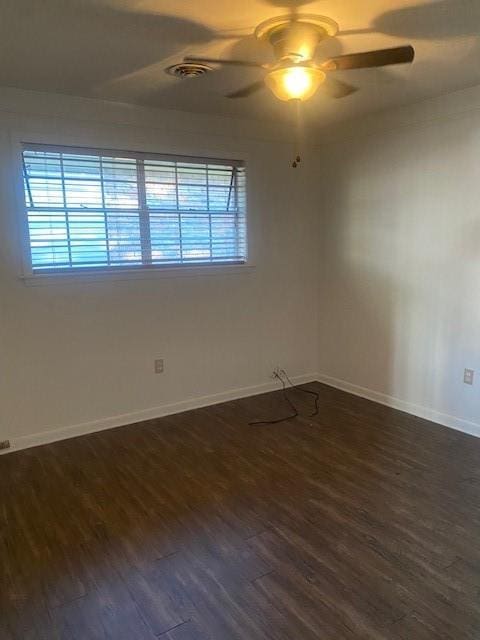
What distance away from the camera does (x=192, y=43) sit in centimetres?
227

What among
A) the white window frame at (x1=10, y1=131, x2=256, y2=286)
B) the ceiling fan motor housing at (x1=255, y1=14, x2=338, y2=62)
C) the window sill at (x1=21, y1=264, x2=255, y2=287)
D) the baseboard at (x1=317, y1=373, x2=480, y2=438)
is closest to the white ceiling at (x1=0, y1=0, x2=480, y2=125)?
the ceiling fan motor housing at (x1=255, y1=14, x2=338, y2=62)

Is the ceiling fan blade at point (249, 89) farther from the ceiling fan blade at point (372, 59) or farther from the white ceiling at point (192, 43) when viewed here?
the ceiling fan blade at point (372, 59)

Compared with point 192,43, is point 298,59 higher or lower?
lower

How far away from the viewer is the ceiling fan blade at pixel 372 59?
1850 millimetres

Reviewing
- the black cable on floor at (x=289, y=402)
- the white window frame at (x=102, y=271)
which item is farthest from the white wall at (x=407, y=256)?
the white window frame at (x=102, y=271)

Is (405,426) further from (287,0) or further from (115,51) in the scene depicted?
(115,51)

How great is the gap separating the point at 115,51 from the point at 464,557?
298cm

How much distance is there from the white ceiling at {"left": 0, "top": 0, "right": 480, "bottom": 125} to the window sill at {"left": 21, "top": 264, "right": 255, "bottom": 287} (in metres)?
1.21

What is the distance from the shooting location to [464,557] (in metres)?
2.09

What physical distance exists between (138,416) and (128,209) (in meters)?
1.64

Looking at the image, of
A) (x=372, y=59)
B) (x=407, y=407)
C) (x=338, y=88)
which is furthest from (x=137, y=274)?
(x=407, y=407)

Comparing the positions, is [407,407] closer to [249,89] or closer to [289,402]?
[289,402]

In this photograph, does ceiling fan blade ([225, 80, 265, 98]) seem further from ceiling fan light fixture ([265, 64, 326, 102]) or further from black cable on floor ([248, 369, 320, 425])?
black cable on floor ([248, 369, 320, 425])

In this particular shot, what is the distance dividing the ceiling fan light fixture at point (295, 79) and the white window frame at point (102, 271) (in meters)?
1.60
